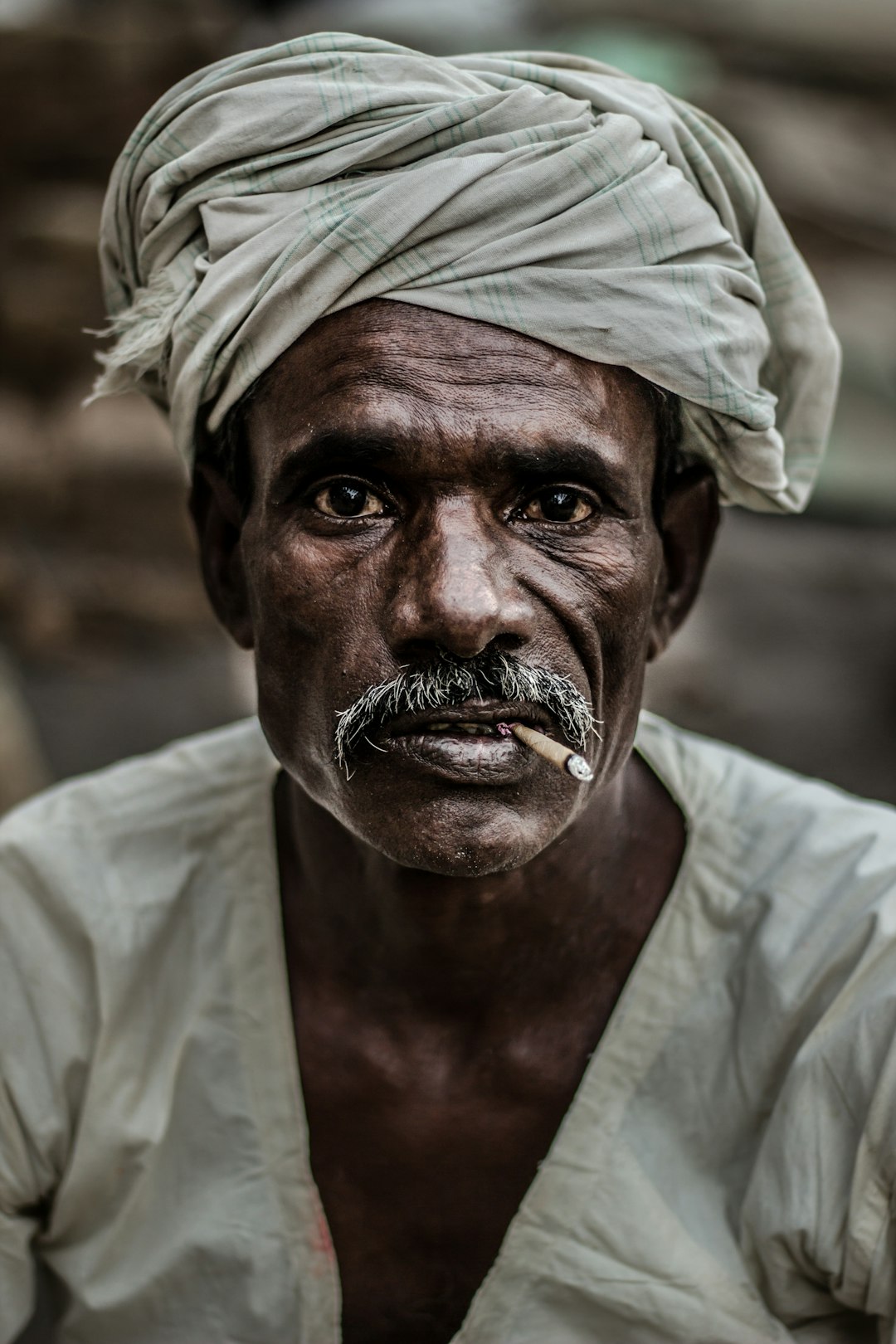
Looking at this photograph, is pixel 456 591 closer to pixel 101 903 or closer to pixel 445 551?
pixel 445 551

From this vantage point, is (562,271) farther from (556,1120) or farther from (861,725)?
(861,725)

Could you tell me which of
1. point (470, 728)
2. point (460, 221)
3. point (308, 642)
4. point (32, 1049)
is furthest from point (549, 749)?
point (32, 1049)

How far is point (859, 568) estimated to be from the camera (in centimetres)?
779

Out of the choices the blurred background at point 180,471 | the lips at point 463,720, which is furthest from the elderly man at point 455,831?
the blurred background at point 180,471

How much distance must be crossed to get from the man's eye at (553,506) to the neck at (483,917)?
47 centimetres

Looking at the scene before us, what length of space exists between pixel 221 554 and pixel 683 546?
2.45 feet

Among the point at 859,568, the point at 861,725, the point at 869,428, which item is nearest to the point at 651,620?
the point at 861,725

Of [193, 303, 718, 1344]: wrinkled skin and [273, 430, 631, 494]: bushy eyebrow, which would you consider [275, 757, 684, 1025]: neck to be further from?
[273, 430, 631, 494]: bushy eyebrow

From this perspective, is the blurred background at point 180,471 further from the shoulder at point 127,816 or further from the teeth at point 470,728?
the teeth at point 470,728

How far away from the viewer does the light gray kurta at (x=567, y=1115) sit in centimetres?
211

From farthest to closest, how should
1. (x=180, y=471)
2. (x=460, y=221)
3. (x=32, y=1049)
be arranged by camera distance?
1. (x=180, y=471)
2. (x=32, y=1049)
3. (x=460, y=221)

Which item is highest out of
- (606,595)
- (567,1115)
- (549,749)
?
(606,595)

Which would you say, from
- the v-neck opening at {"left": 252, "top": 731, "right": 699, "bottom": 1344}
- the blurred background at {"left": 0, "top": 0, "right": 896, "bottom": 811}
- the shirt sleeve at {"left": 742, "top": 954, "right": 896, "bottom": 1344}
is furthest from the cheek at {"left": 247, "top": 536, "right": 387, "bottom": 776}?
the blurred background at {"left": 0, "top": 0, "right": 896, "bottom": 811}

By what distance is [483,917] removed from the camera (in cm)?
231
